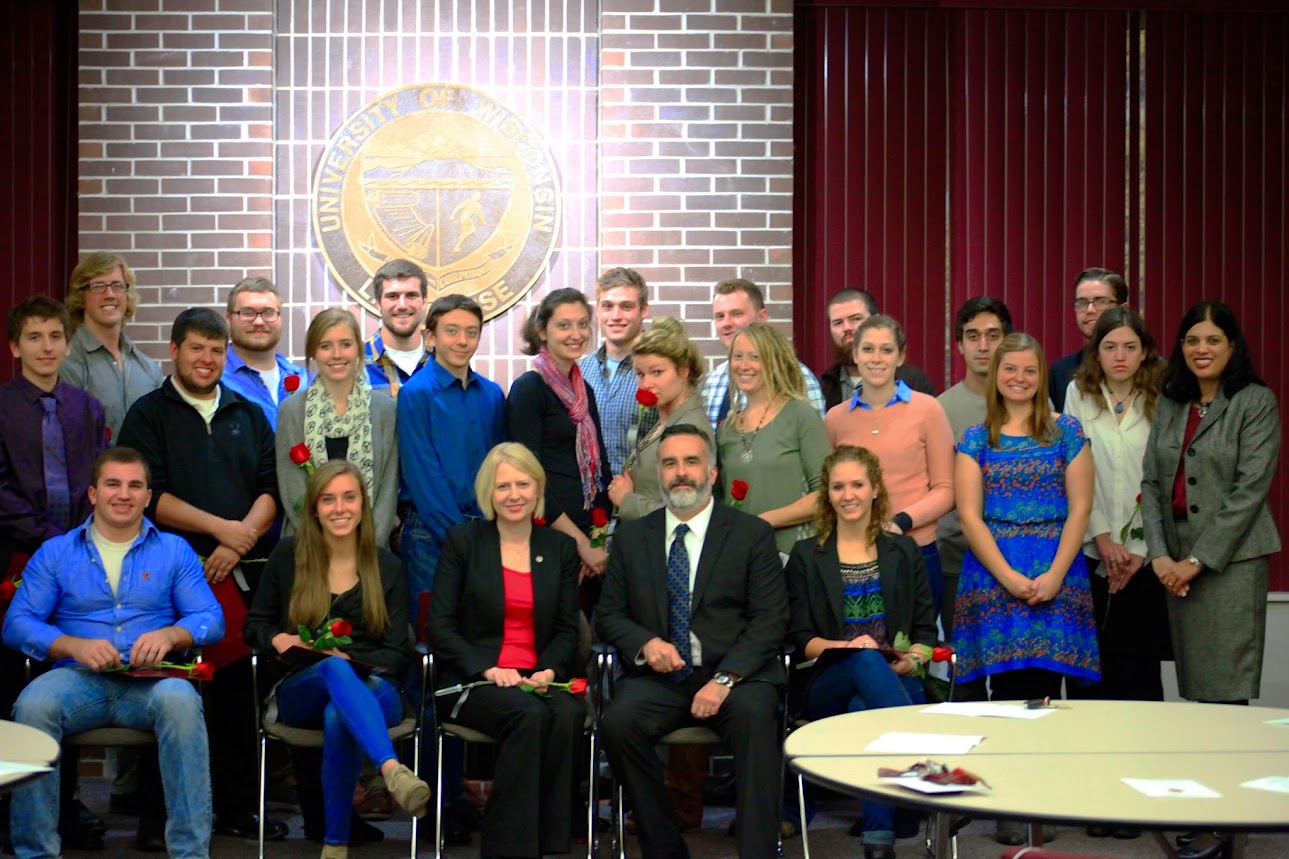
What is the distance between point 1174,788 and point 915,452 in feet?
7.76

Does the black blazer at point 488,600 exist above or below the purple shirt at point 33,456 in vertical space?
below

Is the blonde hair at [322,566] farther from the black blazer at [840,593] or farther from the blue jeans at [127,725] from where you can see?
the black blazer at [840,593]

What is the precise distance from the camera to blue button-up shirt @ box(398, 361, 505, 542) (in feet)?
16.4

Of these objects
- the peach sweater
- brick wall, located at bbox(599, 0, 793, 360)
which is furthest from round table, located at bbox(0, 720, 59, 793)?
brick wall, located at bbox(599, 0, 793, 360)

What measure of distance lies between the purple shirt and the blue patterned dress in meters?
2.92

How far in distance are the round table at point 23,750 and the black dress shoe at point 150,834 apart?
1.43 meters

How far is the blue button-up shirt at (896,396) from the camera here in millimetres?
5230

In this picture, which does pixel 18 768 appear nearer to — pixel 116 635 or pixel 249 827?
pixel 116 635

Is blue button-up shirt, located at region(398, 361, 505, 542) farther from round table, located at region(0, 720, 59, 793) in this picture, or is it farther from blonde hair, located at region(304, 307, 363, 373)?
round table, located at region(0, 720, 59, 793)

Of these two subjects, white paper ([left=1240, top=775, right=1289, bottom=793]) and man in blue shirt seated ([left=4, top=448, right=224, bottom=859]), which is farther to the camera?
man in blue shirt seated ([left=4, top=448, right=224, bottom=859])

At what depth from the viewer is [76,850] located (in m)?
4.82

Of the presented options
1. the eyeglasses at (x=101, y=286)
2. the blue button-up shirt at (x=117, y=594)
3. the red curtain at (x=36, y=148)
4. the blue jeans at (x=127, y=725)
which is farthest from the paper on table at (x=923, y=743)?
the red curtain at (x=36, y=148)

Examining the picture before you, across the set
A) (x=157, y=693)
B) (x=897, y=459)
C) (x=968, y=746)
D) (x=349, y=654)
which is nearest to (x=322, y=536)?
(x=349, y=654)

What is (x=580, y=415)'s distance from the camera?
5141 mm
